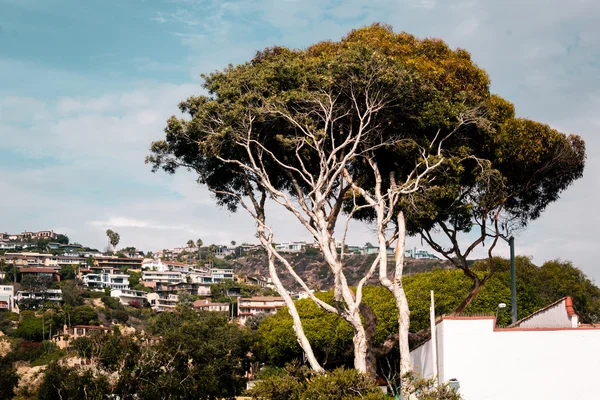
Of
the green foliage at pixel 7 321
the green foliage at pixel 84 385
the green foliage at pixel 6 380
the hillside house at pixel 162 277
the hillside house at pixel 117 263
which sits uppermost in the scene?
the hillside house at pixel 117 263

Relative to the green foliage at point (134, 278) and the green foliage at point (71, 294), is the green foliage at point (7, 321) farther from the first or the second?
the green foliage at point (134, 278)

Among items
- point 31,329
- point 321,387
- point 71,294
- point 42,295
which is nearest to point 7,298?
point 42,295

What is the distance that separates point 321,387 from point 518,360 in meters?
5.06

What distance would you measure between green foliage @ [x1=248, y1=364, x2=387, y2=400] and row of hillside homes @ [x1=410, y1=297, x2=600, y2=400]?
96.7 inches

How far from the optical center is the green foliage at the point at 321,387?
Result: 1620cm

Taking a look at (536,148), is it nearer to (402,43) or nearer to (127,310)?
(402,43)

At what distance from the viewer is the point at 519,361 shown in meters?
17.8

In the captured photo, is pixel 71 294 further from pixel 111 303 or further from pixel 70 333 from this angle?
pixel 70 333

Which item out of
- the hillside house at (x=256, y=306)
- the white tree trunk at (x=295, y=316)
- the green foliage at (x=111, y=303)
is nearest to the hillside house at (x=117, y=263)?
the green foliage at (x=111, y=303)

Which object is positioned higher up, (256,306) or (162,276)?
(162,276)

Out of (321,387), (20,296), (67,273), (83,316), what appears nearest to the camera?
(321,387)

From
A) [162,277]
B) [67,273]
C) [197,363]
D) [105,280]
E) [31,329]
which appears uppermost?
[67,273]

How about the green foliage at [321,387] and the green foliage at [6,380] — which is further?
the green foliage at [6,380]

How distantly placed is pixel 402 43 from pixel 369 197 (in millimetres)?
5484
